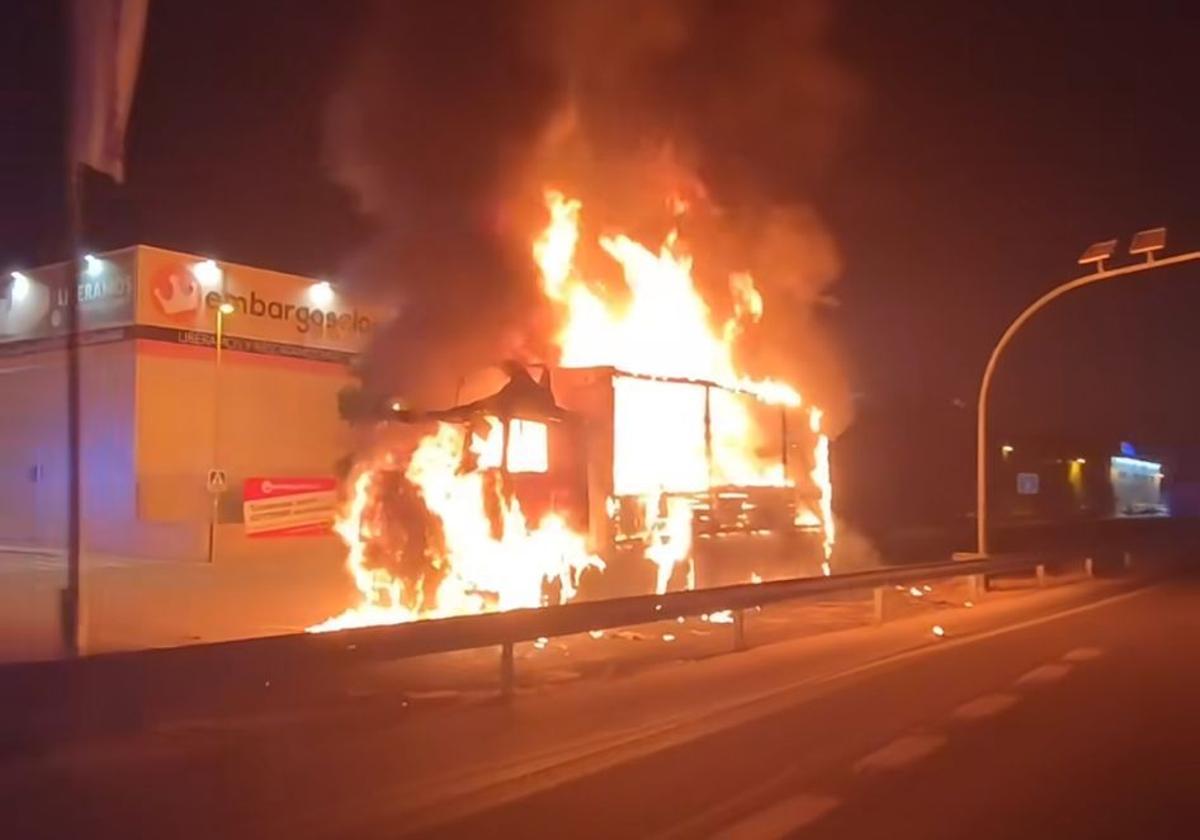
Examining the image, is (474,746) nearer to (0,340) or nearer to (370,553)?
(370,553)

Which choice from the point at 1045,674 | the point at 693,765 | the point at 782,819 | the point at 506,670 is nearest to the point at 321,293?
the point at 506,670

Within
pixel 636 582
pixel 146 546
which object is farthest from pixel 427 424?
pixel 146 546

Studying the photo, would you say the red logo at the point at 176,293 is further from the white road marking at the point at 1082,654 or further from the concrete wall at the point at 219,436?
the white road marking at the point at 1082,654

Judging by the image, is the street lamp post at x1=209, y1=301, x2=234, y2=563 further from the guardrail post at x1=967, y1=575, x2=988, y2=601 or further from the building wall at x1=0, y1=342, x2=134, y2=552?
the guardrail post at x1=967, y1=575, x2=988, y2=601

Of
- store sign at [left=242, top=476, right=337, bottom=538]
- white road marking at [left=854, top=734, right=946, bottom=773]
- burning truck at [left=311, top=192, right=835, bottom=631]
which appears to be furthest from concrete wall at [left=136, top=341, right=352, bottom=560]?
white road marking at [left=854, top=734, right=946, bottom=773]

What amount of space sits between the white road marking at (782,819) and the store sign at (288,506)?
2197cm

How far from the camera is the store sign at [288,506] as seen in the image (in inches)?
1140

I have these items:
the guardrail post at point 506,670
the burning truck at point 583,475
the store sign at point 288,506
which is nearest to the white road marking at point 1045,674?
the guardrail post at point 506,670

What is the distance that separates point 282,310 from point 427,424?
16.3 meters

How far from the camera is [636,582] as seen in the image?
17.0 metres

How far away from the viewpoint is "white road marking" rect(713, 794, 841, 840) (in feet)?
22.0

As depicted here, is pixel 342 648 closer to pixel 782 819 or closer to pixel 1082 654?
pixel 782 819

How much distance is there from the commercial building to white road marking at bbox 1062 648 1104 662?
17.7m

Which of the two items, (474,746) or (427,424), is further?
(427,424)
